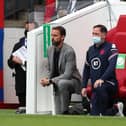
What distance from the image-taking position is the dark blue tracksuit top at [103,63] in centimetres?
1136

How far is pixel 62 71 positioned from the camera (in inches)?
476

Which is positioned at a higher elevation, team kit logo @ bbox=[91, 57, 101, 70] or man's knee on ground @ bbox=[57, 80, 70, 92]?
team kit logo @ bbox=[91, 57, 101, 70]

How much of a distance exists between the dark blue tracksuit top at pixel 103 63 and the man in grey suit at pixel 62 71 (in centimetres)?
27

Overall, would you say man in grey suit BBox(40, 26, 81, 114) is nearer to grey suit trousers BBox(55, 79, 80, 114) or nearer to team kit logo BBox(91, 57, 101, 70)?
grey suit trousers BBox(55, 79, 80, 114)

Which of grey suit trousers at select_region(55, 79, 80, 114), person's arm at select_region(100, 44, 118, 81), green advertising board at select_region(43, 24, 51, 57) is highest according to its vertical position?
green advertising board at select_region(43, 24, 51, 57)

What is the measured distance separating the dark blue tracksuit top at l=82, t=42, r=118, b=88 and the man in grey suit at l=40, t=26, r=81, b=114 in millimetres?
270

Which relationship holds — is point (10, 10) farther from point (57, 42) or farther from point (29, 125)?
point (29, 125)

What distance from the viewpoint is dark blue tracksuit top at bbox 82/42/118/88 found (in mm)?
11359

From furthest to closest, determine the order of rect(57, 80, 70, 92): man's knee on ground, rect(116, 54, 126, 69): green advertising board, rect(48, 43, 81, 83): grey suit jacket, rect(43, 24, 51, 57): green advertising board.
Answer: rect(43, 24, 51, 57): green advertising board → rect(116, 54, 126, 69): green advertising board → rect(48, 43, 81, 83): grey suit jacket → rect(57, 80, 70, 92): man's knee on ground

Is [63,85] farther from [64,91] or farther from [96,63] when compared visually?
[96,63]

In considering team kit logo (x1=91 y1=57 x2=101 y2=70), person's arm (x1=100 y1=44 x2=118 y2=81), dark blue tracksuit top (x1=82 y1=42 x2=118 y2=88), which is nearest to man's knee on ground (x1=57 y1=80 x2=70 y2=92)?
dark blue tracksuit top (x1=82 y1=42 x2=118 y2=88)

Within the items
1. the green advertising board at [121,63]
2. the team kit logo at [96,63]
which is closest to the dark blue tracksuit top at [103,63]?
the team kit logo at [96,63]

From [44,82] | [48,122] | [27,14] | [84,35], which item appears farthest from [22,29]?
[48,122]

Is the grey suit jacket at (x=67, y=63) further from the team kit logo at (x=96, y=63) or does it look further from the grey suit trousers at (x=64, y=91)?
the team kit logo at (x=96, y=63)
